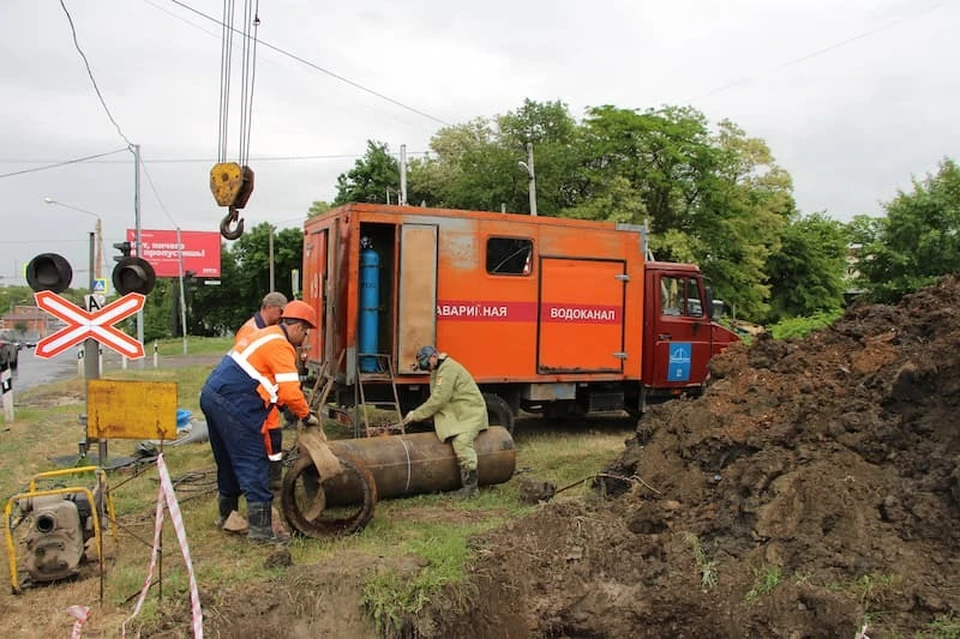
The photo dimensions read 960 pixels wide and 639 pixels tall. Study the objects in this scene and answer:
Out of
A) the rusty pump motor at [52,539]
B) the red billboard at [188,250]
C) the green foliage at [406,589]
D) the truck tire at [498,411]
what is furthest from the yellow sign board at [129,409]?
the red billboard at [188,250]

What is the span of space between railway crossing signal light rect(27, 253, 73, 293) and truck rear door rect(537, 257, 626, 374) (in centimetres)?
525

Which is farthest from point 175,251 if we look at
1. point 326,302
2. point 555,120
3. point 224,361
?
point 224,361

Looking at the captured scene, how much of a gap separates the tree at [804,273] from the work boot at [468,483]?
104 feet

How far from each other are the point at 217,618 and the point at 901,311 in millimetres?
6498

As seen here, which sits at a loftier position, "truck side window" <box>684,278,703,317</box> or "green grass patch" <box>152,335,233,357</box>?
"truck side window" <box>684,278,703,317</box>

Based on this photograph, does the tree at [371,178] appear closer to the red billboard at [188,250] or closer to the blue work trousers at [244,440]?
the red billboard at [188,250]

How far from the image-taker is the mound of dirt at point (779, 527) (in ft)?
14.8

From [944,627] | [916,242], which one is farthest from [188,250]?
[944,627]

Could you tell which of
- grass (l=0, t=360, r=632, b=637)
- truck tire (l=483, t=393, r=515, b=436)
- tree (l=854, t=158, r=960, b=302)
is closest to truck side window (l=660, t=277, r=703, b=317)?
grass (l=0, t=360, r=632, b=637)

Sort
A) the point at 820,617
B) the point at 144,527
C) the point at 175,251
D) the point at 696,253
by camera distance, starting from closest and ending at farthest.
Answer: the point at 820,617 < the point at 144,527 < the point at 696,253 < the point at 175,251

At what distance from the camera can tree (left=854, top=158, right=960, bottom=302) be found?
2178 centimetres

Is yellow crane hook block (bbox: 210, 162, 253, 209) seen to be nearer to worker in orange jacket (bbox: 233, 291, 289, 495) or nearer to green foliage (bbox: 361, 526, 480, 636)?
worker in orange jacket (bbox: 233, 291, 289, 495)

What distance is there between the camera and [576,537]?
5.66m

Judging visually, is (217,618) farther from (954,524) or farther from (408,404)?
(408,404)
